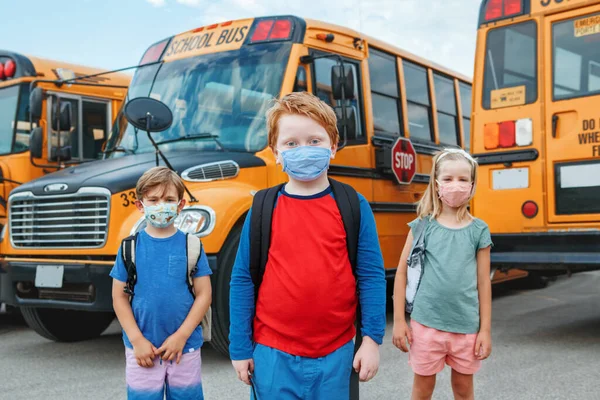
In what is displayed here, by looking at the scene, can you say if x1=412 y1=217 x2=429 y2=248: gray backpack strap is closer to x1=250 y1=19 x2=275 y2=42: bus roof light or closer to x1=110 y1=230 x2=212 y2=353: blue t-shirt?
x1=110 y1=230 x2=212 y2=353: blue t-shirt

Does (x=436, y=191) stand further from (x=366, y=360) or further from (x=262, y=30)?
(x=262, y=30)

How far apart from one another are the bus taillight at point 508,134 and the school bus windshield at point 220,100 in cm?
166

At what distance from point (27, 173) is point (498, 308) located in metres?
4.98

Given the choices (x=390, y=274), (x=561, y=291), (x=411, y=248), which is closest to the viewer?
Result: (x=411, y=248)

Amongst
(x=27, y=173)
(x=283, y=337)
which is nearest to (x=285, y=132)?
(x=283, y=337)

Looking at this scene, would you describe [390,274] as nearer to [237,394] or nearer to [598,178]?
[598,178]

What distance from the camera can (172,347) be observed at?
8.96ft

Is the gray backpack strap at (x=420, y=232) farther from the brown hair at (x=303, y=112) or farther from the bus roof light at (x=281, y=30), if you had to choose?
the bus roof light at (x=281, y=30)

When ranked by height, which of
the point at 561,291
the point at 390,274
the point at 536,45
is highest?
the point at 536,45

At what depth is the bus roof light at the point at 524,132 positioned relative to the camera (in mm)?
5355

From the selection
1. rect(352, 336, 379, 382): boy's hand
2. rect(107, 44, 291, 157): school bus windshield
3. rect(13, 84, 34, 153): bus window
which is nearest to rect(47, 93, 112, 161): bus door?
rect(13, 84, 34, 153): bus window

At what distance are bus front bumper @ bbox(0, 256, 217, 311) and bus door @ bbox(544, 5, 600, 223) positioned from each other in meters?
2.56

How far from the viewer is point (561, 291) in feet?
30.1

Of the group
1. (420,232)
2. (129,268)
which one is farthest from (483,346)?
(129,268)
